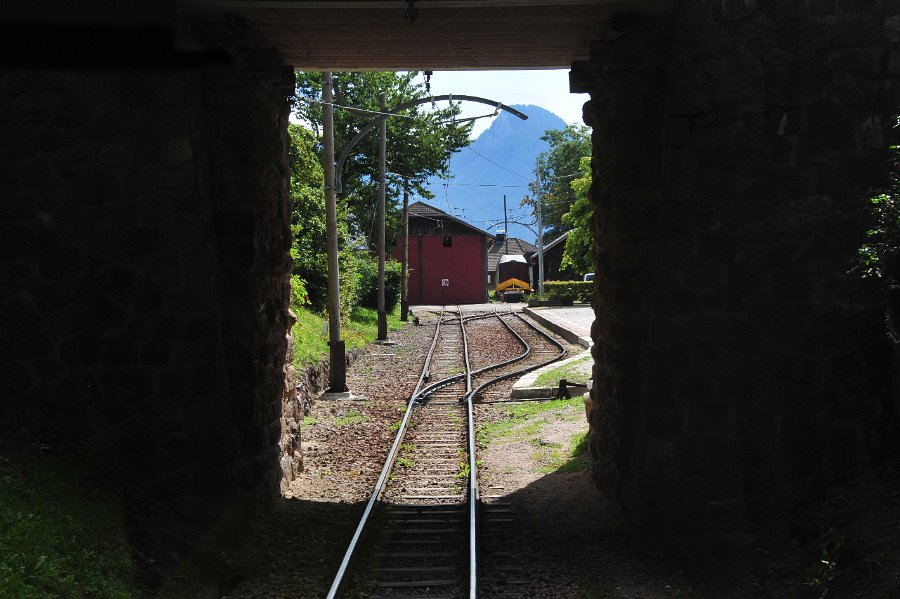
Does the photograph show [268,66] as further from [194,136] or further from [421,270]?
[421,270]

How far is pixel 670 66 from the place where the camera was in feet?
23.7

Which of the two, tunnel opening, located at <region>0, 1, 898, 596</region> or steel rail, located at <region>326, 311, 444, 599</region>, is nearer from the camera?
steel rail, located at <region>326, 311, 444, 599</region>

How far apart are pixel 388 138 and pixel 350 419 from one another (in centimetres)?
2810

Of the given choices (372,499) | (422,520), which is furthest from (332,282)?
(422,520)

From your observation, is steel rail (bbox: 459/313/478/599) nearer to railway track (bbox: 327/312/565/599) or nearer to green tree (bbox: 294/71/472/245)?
railway track (bbox: 327/312/565/599)

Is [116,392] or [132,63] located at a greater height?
[132,63]

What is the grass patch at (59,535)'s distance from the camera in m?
5.23

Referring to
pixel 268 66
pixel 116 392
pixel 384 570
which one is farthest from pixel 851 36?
pixel 116 392

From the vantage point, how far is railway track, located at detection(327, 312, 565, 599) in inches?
255

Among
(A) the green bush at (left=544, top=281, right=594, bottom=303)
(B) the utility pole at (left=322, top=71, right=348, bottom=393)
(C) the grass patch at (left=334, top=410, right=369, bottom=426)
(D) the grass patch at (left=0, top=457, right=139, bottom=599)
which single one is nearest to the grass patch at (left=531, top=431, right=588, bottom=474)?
(C) the grass patch at (left=334, top=410, right=369, bottom=426)

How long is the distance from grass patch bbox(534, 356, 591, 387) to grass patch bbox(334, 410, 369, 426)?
353 cm

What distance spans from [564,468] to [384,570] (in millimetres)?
3799

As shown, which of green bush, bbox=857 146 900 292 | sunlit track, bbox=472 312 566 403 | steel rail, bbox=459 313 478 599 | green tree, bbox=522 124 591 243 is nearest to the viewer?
steel rail, bbox=459 313 478 599

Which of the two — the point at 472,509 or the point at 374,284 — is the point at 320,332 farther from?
the point at 374,284
